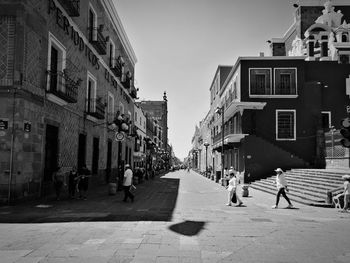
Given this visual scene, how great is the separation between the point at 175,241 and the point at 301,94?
24.7 meters

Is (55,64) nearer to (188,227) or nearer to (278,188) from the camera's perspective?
(188,227)

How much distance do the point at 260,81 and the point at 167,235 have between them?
23.4 metres

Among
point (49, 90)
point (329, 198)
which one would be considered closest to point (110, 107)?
point (49, 90)

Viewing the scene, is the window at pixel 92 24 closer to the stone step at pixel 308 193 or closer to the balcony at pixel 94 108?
the balcony at pixel 94 108

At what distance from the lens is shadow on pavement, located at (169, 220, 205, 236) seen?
318 inches

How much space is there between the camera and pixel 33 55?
43.8 ft

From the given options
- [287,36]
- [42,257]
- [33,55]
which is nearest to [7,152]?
[33,55]

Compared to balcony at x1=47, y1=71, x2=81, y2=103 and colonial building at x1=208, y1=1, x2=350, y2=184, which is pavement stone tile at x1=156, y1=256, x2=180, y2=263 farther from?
colonial building at x1=208, y1=1, x2=350, y2=184

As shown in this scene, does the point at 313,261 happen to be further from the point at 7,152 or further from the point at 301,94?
the point at 301,94

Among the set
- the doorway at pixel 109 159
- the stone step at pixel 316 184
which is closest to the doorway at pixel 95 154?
the doorway at pixel 109 159

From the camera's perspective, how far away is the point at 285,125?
2895cm

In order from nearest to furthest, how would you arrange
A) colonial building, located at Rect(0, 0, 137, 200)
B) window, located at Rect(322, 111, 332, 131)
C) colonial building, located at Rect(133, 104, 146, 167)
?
1. colonial building, located at Rect(0, 0, 137, 200)
2. window, located at Rect(322, 111, 332, 131)
3. colonial building, located at Rect(133, 104, 146, 167)

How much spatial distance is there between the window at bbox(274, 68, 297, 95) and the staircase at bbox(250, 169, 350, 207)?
834 centimetres

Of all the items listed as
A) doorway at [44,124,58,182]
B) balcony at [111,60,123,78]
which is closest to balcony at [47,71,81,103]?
doorway at [44,124,58,182]
